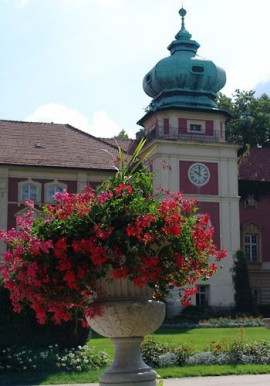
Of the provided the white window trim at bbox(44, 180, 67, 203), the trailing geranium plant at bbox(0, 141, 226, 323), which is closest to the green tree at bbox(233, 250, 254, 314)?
the white window trim at bbox(44, 180, 67, 203)

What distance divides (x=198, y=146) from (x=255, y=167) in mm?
7508

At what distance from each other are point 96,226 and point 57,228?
1.44ft

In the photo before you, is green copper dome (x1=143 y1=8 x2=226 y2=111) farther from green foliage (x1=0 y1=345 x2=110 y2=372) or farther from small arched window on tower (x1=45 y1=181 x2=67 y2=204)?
green foliage (x1=0 y1=345 x2=110 y2=372)

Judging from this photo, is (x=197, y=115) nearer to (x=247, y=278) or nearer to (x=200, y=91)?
(x=200, y=91)

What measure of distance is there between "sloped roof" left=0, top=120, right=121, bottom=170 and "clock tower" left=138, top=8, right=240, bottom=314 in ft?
11.3

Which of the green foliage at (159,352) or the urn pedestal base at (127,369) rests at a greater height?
the urn pedestal base at (127,369)

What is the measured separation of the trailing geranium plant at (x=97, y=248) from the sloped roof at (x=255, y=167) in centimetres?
3631

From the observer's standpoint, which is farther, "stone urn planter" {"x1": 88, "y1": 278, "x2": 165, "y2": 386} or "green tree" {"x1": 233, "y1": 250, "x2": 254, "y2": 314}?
"green tree" {"x1": 233, "y1": 250, "x2": 254, "y2": 314}

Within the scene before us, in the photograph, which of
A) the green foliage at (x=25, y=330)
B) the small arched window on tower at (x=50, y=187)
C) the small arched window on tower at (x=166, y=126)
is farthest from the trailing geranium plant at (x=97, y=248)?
the small arched window on tower at (x=166, y=126)

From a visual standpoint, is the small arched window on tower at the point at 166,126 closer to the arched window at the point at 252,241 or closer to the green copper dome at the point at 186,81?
the green copper dome at the point at 186,81

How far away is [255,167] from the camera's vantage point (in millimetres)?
43344

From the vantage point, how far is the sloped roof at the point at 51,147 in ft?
125

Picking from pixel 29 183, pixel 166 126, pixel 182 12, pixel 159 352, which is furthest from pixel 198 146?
pixel 159 352

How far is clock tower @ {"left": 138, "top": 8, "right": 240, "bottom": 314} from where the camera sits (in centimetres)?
3650
